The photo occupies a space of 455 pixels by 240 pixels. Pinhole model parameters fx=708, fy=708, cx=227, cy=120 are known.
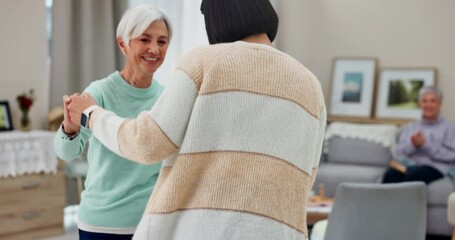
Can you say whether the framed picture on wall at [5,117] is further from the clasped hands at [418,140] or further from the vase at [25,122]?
the clasped hands at [418,140]

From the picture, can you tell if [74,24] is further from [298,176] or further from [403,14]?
[298,176]

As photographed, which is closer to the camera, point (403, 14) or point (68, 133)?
point (68, 133)

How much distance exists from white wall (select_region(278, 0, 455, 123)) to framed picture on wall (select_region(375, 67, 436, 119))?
11 centimetres

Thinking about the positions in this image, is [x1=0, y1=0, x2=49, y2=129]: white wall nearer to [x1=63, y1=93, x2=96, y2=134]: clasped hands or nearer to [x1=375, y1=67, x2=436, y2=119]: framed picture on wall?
[x1=375, y1=67, x2=436, y2=119]: framed picture on wall

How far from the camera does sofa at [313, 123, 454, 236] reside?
5750 millimetres

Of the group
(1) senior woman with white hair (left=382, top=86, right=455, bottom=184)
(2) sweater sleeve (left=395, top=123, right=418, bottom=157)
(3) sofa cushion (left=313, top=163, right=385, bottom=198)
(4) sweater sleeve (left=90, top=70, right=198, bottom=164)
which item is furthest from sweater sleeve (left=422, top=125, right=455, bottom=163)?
(4) sweater sleeve (left=90, top=70, right=198, bottom=164)

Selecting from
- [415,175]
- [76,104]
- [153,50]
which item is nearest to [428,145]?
[415,175]

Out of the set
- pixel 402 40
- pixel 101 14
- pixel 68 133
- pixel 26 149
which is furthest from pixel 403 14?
pixel 68 133

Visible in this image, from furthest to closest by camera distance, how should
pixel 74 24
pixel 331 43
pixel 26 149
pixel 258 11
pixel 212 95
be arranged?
pixel 331 43, pixel 74 24, pixel 26 149, pixel 258 11, pixel 212 95

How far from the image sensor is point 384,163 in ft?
21.8

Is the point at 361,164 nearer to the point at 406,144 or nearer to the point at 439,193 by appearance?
the point at 406,144

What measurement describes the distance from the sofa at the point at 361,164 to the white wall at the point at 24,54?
99.2 inches

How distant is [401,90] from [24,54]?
368cm

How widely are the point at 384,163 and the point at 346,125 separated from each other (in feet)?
1.93
